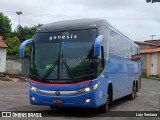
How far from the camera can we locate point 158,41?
104 metres

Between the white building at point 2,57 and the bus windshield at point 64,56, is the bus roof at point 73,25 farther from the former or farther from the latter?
the white building at point 2,57

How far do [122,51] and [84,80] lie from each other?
224 inches

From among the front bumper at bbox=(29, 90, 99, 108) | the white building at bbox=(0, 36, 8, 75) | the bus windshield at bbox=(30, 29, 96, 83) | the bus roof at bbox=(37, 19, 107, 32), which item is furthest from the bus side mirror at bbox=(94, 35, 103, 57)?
the white building at bbox=(0, 36, 8, 75)

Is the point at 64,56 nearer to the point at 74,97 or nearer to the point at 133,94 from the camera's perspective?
the point at 74,97

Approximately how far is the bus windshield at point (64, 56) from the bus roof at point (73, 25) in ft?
0.59

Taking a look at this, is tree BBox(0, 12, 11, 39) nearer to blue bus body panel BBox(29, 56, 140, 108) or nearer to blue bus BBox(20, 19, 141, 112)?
blue bus body panel BBox(29, 56, 140, 108)

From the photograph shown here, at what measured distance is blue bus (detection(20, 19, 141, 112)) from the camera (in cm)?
1230

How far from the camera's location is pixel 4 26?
78.1 meters

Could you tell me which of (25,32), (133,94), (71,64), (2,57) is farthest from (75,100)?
(25,32)

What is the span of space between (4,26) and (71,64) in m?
67.8

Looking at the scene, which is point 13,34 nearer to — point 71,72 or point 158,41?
point 158,41

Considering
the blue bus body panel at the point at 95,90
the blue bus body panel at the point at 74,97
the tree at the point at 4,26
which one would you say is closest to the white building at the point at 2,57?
the tree at the point at 4,26

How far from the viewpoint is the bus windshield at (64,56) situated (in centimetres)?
1242

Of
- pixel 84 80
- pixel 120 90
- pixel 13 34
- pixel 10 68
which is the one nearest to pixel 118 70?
pixel 120 90
